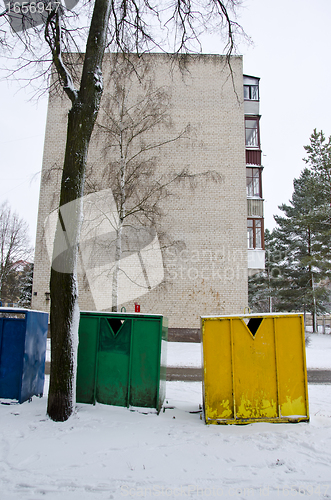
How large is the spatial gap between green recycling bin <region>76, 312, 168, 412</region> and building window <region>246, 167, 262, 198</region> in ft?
43.4

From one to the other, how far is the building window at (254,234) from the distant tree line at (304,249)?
5.01 metres

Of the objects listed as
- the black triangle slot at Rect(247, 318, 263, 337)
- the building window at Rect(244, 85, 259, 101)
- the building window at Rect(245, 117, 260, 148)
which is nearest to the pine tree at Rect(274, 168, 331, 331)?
the building window at Rect(245, 117, 260, 148)

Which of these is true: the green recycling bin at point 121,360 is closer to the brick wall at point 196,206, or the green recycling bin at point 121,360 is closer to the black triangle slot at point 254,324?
the black triangle slot at point 254,324

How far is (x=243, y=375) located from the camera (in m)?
4.45

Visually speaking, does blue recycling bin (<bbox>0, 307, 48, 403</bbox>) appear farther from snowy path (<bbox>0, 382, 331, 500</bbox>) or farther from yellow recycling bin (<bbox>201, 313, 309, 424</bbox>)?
yellow recycling bin (<bbox>201, 313, 309, 424</bbox>)

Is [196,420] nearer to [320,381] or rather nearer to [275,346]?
[275,346]

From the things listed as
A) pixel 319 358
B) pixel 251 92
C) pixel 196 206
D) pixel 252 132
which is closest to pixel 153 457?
pixel 319 358

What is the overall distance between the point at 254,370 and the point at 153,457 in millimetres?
1902

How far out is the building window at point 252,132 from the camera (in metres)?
17.2

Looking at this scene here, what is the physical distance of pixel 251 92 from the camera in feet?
57.7

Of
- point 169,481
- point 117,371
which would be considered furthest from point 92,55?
point 169,481

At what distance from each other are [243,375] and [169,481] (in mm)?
1953

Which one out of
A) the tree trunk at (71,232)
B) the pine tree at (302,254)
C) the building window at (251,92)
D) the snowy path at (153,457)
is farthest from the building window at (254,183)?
the snowy path at (153,457)

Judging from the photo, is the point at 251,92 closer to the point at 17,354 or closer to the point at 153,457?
the point at 17,354
